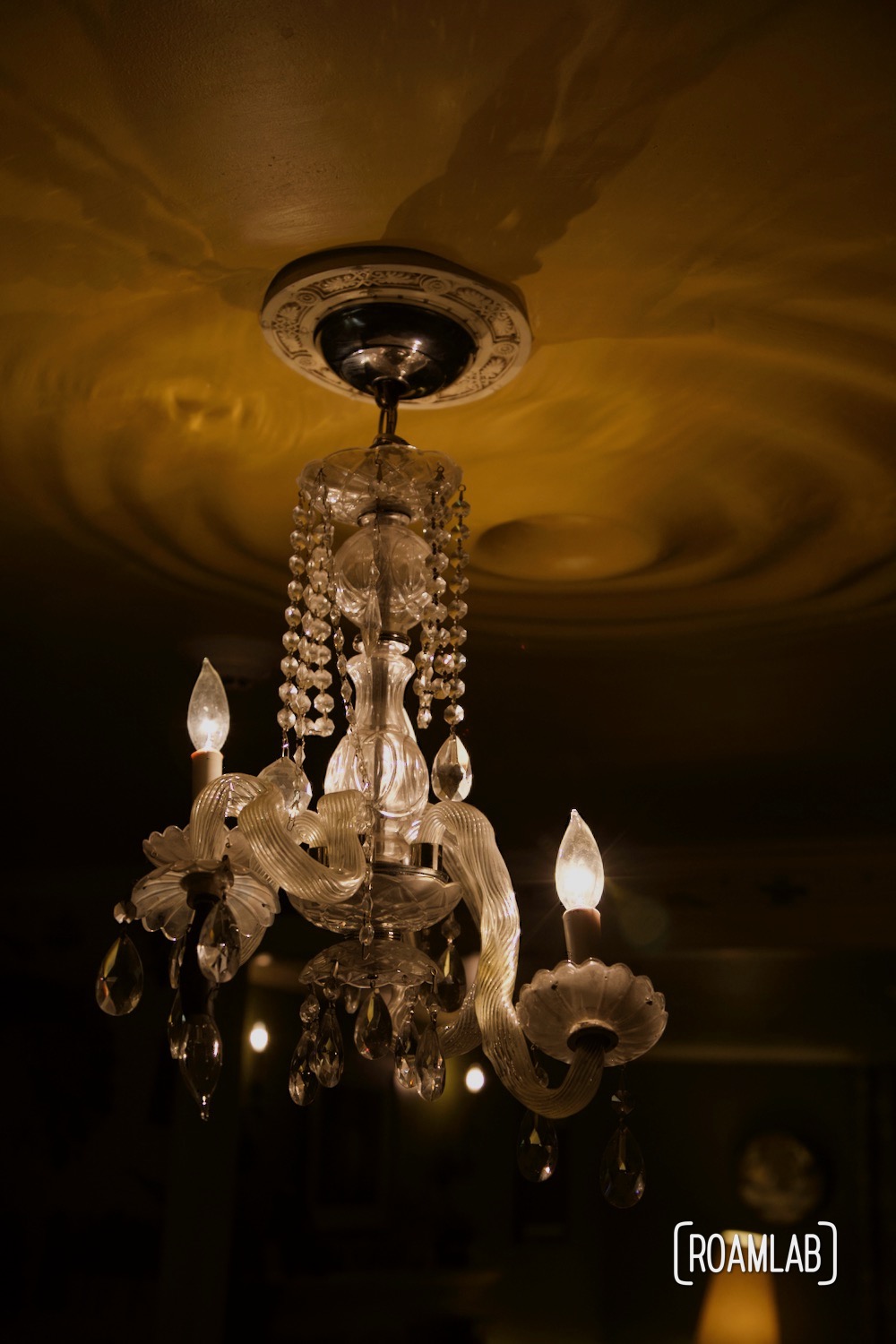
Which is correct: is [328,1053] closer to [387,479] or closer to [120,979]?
[120,979]

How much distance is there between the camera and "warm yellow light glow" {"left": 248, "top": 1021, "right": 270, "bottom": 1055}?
4129 mm

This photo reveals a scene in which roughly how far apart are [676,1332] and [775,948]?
1232mm

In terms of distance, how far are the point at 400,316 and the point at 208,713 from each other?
0.42 meters

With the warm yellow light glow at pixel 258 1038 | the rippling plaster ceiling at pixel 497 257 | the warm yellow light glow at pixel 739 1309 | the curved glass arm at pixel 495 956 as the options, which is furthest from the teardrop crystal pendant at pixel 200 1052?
the warm yellow light glow at pixel 739 1309

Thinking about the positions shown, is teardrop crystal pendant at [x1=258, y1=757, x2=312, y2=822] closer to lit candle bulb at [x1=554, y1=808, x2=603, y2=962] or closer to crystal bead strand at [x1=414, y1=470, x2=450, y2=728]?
crystal bead strand at [x1=414, y1=470, x2=450, y2=728]

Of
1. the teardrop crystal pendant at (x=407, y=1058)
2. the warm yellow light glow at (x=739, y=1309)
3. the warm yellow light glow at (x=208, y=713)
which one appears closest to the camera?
the teardrop crystal pendant at (x=407, y=1058)

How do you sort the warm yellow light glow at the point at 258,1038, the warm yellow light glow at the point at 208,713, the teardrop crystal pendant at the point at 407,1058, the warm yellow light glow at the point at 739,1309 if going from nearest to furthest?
the teardrop crystal pendant at the point at 407,1058 → the warm yellow light glow at the point at 208,713 → the warm yellow light glow at the point at 739,1309 → the warm yellow light glow at the point at 258,1038

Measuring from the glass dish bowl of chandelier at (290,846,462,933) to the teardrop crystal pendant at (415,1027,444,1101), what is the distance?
10cm

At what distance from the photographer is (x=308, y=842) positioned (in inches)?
47.9

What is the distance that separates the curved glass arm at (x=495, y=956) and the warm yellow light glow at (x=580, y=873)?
80 mm

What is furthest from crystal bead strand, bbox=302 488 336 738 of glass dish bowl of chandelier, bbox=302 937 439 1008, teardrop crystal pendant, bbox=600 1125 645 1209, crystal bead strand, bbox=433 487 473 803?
teardrop crystal pendant, bbox=600 1125 645 1209

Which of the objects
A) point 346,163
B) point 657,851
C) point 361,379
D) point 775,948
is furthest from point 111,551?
point 775,948

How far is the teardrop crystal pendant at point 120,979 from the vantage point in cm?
111

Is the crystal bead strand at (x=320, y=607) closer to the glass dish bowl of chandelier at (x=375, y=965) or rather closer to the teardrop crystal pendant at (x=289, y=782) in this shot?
the teardrop crystal pendant at (x=289, y=782)
